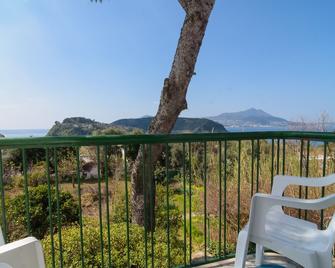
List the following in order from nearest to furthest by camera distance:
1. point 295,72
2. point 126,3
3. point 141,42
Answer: point 126,3
point 141,42
point 295,72

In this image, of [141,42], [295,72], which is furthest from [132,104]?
[295,72]

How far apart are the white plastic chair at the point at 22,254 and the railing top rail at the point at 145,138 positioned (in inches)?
30.7

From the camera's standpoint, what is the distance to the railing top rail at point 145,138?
1.82 m

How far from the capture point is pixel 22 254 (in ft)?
3.72

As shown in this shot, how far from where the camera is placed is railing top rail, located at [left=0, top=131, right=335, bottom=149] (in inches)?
71.5

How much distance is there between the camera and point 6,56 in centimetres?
1127

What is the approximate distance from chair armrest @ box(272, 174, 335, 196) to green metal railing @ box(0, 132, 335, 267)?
1.23 ft

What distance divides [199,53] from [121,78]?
10231 millimetres

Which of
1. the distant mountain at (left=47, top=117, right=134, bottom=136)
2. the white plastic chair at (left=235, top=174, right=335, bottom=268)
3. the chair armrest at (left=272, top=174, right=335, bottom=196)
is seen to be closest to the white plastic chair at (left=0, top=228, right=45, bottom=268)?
the white plastic chair at (left=235, top=174, right=335, bottom=268)

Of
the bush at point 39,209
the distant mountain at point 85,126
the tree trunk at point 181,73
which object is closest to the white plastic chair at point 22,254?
the tree trunk at point 181,73

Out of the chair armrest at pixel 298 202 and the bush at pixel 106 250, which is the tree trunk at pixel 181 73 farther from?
the chair armrest at pixel 298 202

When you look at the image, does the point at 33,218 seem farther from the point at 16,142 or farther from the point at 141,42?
the point at 141,42

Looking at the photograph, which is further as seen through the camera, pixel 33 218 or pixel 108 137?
pixel 33 218

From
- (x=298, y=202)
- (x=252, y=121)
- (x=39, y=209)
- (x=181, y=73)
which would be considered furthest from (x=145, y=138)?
(x=252, y=121)
